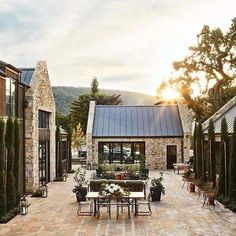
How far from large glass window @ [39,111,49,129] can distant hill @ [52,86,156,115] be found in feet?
328

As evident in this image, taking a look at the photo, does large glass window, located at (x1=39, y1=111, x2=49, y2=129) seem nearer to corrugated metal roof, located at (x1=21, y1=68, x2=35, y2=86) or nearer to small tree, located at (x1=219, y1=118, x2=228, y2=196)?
corrugated metal roof, located at (x1=21, y1=68, x2=35, y2=86)

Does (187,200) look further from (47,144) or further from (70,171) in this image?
(70,171)

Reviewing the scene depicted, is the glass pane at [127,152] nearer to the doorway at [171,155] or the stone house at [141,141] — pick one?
the stone house at [141,141]

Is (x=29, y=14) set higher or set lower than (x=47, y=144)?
higher

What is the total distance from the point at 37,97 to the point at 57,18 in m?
7.46

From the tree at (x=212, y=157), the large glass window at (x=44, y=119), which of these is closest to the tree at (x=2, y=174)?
the large glass window at (x=44, y=119)

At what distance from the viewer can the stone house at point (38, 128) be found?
2112cm

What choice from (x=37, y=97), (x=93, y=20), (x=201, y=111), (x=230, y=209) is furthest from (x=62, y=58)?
(x=201, y=111)

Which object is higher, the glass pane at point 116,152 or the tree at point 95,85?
the tree at point 95,85

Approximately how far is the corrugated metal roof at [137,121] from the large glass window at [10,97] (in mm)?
18256

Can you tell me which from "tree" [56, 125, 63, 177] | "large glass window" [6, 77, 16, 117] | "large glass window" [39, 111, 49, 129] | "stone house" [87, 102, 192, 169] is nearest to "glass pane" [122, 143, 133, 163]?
"stone house" [87, 102, 192, 169]

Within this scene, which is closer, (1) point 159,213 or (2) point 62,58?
(1) point 159,213

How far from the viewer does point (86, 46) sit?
2069 centimetres

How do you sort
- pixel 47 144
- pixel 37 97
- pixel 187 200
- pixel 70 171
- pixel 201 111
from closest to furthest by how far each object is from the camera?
1. pixel 187 200
2. pixel 37 97
3. pixel 47 144
4. pixel 70 171
5. pixel 201 111
